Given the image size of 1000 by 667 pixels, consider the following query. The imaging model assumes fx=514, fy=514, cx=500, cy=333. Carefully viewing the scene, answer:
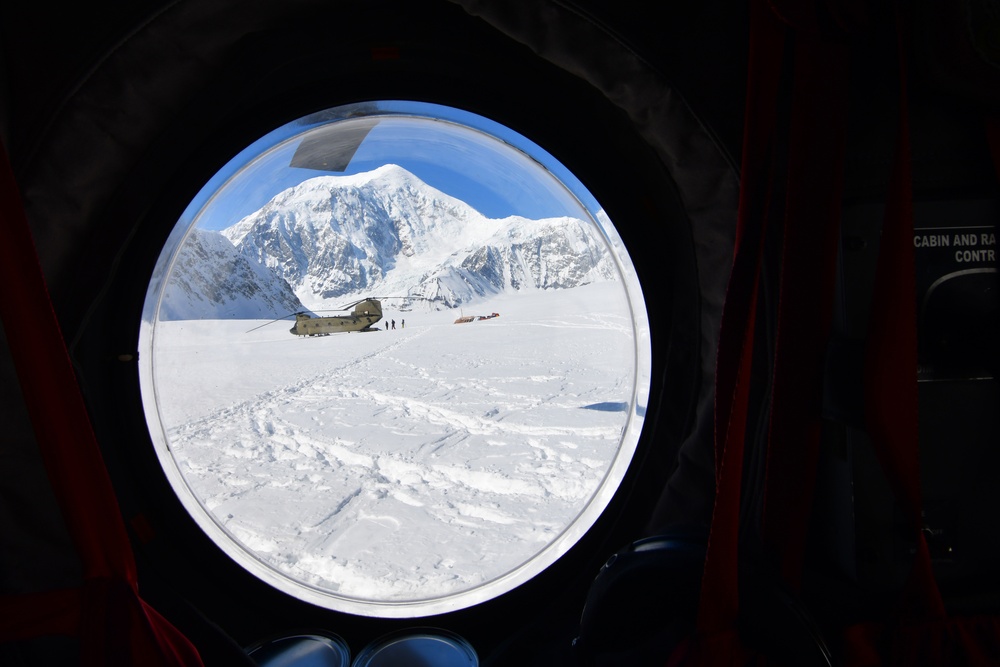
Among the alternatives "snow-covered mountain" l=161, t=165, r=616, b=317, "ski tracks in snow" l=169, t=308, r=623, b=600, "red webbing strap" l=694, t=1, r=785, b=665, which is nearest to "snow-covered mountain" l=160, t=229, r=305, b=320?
"snow-covered mountain" l=161, t=165, r=616, b=317

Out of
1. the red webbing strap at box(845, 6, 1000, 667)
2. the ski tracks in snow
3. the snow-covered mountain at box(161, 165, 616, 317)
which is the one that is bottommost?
the ski tracks in snow

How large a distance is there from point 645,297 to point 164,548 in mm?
1034

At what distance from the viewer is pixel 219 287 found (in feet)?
3.83

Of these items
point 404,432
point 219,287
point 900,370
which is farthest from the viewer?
point 404,432

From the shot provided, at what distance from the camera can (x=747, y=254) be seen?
2.26 ft

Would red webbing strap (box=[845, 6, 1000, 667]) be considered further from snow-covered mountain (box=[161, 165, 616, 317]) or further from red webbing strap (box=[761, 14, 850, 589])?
snow-covered mountain (box=[161, 165, 616, 317])

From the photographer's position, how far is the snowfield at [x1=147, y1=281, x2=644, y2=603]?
1123 mm

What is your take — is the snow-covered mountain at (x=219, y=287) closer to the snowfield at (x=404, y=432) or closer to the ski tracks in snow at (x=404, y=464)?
the snowfield at (x=404, y=432)

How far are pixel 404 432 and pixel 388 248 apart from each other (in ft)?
1.65

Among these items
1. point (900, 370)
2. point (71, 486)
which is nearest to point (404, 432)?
point (71, 486)

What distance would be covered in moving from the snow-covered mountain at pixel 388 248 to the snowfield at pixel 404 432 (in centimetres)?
6

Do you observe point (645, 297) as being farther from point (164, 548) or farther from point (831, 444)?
point (164, 548)

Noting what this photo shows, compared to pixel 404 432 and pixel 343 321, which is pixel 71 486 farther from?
pixel 404 432

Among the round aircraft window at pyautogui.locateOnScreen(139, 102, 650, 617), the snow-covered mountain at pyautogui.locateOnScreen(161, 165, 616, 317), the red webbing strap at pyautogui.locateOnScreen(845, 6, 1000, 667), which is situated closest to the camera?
the red webbing strap at pyautogui.locateOnScreen(845, 6, 1000, 667)
